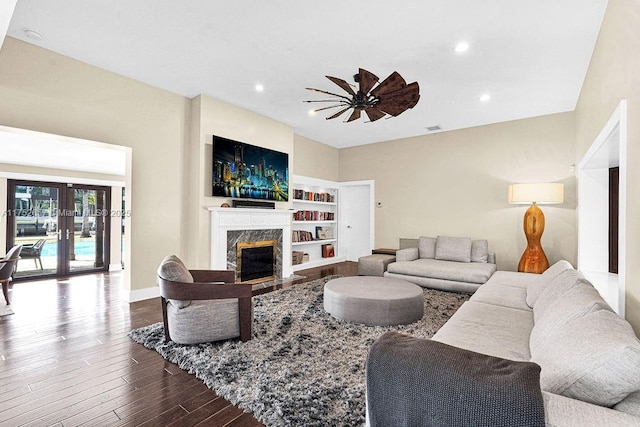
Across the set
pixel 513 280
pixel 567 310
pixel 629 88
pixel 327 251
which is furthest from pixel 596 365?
pixel 327 251

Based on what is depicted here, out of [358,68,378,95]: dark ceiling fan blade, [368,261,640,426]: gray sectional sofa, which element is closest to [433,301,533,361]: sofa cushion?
[368,261,640,426]: gray sectional sofa

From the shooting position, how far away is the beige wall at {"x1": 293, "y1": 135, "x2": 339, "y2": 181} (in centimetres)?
668

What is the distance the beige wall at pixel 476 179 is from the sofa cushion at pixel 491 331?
3.40m

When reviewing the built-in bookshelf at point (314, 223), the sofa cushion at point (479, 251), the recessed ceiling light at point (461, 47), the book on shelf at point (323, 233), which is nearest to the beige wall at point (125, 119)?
the built-in bookshelf at point (314, 223)

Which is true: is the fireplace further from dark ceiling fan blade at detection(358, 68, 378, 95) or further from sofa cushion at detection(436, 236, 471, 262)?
dark ceiling fan blade at detection(358, 68, 378, 95)

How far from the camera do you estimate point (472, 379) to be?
0.99m

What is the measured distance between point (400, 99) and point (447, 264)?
3.01 meters

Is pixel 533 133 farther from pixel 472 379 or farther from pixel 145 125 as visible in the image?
pixel 145 125

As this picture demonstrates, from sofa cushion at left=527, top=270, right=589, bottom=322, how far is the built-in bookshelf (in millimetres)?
4738

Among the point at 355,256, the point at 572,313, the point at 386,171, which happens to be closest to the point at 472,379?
the point at 572,313

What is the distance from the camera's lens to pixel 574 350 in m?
1.17

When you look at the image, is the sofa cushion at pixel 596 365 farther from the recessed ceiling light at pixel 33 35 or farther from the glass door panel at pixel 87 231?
the glass door panel at pixel 87 231

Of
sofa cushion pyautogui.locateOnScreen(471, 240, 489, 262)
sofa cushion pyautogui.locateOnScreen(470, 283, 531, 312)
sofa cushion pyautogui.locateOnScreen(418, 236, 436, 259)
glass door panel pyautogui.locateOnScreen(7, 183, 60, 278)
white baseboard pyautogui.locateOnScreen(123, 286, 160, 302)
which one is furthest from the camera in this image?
glass door panel pyautogui.locateOnScreen(7, 183, 60, 278)

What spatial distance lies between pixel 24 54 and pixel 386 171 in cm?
600
